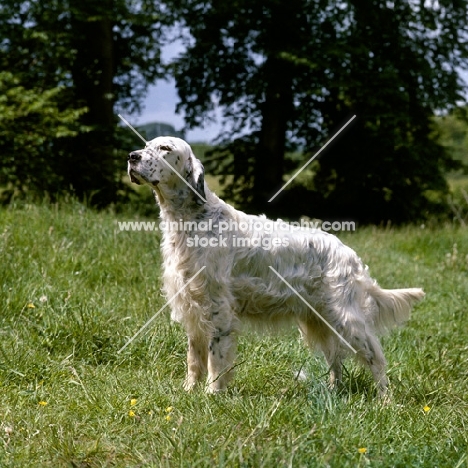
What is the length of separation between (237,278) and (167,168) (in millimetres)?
843

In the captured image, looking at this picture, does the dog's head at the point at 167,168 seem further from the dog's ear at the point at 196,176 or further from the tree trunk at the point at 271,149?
the tree trunk at the point at 271,149

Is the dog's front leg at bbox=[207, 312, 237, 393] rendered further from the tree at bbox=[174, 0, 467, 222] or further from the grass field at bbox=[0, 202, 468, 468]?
the tree at bbox=[174, 0, 467, 222]

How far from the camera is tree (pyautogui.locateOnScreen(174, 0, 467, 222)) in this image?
1231 centimetres

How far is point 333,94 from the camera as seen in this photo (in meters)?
13.0

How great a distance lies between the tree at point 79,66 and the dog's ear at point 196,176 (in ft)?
21.0

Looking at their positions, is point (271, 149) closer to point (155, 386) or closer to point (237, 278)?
point (237, 278)

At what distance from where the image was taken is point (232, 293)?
4152 mm

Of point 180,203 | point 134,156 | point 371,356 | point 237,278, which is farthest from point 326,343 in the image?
point 134,156

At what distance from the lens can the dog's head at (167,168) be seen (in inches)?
155

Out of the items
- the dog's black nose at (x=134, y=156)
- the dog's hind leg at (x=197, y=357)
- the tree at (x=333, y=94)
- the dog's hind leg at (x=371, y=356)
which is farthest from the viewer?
the tree at (x=333, y=94)

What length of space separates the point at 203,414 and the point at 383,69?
10.4 m

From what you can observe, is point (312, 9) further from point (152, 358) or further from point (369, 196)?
point (152, 358)

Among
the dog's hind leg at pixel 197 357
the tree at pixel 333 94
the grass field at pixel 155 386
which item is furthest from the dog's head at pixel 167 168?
the tree at pixel 333 94

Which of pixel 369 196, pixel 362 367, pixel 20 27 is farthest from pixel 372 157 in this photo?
pixel 362 367
